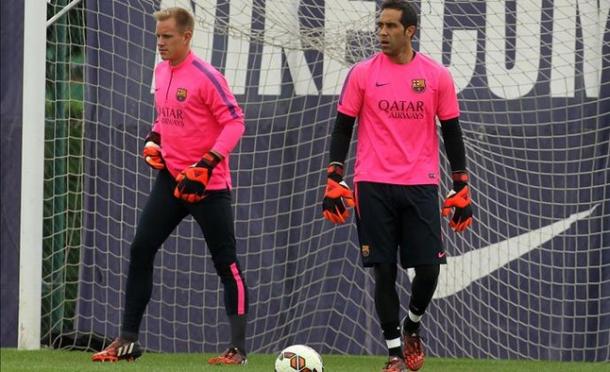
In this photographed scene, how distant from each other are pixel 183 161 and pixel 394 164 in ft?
4.22

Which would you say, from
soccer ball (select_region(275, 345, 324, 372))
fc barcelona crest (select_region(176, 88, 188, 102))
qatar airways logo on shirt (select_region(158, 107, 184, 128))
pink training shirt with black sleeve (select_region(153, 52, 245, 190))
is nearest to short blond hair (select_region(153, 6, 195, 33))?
pink training shirt with black sleeve (select_region(153, 52, 245, 190))

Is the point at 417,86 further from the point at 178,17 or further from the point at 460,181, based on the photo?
the point at 178,17

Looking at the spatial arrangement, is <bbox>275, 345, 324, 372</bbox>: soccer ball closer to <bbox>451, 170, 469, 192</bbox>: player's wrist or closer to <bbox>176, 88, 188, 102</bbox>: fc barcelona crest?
<bbox>451, 170, 469, 192</bbox>: player's wrist

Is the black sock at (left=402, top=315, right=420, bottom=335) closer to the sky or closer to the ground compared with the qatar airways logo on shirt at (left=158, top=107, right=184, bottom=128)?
closer to the ground

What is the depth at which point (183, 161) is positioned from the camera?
6.94 meters

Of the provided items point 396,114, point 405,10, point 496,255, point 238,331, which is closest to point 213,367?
point 238,331

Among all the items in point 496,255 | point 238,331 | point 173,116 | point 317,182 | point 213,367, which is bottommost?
point 213,367

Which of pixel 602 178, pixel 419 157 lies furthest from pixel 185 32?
pixel 602 178

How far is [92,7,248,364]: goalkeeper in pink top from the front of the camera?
6.89 metres

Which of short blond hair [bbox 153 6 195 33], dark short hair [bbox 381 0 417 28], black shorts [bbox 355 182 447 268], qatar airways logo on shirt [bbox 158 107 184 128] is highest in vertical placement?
dark short hair [bbox 381 0 417 28]

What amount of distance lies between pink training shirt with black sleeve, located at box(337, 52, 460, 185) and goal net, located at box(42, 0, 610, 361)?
2.24 meters

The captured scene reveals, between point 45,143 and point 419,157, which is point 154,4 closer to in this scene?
point 45,143

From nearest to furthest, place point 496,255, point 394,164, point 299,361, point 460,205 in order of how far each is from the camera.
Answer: point 299,361 → point 394,164 → point 460,205 → point 496,255

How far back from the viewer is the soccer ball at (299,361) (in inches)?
231
